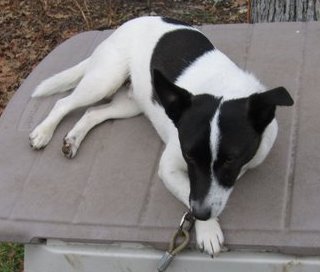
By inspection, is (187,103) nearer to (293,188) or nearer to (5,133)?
(293,188)

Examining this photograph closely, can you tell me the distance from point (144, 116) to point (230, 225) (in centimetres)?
102

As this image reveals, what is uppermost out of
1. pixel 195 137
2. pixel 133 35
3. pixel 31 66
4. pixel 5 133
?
pixel 195 137

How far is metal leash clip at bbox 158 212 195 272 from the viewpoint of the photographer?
2.81m

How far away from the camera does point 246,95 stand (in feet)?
9.56

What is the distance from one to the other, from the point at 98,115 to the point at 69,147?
0.94 ft

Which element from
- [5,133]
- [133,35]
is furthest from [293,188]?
[5,133]

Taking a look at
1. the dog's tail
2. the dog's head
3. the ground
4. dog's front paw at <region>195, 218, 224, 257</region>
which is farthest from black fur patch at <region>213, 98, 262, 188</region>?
the ground

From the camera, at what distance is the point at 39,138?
3.53 m

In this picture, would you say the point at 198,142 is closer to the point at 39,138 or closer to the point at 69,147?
the point at 69,147

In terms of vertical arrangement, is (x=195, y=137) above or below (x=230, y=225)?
above

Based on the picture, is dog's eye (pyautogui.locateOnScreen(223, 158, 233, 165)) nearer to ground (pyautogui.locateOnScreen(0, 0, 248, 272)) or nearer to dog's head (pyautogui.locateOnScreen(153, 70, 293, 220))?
dog's head (pyautogui.locateOnScreen(153, 70, 293, 220))

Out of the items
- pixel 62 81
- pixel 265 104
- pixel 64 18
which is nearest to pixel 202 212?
pixel 265 104

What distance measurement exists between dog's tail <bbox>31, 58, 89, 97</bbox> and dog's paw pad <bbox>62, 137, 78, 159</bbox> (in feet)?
1.75

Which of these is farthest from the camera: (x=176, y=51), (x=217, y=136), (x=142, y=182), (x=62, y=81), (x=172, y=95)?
(x=62, y=81)
